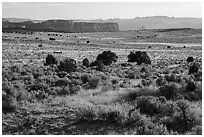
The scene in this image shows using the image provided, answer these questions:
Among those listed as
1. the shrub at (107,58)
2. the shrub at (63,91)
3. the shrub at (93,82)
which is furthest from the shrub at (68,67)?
the shrub at (63,91)

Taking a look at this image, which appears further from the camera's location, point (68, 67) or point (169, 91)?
point (68, 67)

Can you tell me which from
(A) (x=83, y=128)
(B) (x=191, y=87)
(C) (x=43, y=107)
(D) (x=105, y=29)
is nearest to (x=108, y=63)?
(B) (x=191, y=87)

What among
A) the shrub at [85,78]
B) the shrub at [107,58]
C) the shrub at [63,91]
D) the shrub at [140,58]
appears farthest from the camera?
the shrub at [140,58]

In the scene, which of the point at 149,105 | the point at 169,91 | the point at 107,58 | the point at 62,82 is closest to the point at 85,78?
the point at 62,82

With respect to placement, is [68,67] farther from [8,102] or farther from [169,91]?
[8,102]

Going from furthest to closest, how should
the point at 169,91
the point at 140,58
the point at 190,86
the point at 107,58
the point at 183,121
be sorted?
the point at 140,58 → the point at 107,58 → the point at 190,86 → the point at 169,91 → the point at 183,121

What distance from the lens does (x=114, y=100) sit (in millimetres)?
12211

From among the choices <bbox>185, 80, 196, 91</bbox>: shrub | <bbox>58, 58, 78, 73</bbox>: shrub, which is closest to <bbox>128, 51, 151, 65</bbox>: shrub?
<bbox>58, 58, 78, 73</bbox>: shrub

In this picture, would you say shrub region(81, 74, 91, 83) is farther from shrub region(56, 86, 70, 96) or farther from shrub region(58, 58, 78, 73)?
shrub region(58, 58, 78, 73)

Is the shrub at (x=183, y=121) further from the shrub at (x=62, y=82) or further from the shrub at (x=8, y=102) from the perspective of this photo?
the shrub at (x=62, y=82)

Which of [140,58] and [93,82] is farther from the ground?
Result: [93,82]

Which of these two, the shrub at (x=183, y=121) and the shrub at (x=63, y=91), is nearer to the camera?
the shrub at (x=183, y=121)

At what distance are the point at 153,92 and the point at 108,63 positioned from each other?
1534cm

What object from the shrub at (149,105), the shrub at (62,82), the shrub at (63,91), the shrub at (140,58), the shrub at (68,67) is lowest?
the shrub at (140,58)
